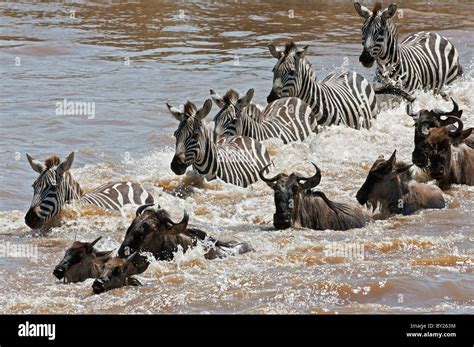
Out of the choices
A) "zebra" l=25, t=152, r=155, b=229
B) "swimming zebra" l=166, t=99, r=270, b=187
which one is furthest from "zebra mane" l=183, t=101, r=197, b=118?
"zebra" l=25, t=152, r=155, b=229

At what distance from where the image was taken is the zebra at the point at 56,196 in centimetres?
1158

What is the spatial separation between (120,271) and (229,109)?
4.87 meters

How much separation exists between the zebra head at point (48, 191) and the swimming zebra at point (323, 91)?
4519 mm

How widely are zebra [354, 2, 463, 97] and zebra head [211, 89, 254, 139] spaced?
3753 millimetres

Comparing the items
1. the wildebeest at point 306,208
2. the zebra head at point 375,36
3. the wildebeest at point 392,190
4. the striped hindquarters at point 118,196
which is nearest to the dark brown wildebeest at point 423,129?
the wildebeest at point 392,190

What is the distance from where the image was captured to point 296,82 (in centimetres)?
1584

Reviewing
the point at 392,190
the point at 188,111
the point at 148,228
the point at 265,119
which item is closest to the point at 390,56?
the point at 265,119

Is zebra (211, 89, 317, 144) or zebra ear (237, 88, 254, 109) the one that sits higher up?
zebra ear (237, 88, 254, 109)

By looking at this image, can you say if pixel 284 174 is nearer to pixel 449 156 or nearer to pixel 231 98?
pixel 449 156

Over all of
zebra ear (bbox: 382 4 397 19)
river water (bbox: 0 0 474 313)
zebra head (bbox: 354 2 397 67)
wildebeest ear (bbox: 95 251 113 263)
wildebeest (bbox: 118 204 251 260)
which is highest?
zebra ear (bbox: 382 4 397 19)

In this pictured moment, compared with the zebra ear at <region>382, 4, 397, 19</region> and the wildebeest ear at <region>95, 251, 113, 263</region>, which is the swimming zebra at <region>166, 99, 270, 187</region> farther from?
the zebra ear at <region>382, 4, 397, 19</region>

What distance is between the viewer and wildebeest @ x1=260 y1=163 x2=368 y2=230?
1120 cm

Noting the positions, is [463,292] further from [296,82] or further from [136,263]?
[296,82]
